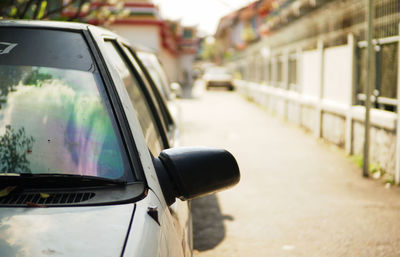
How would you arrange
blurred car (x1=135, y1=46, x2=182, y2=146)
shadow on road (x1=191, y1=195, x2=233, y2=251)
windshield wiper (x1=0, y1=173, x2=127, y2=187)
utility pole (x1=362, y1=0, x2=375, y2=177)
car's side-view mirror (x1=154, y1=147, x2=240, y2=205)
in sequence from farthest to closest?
utility pole (x1=362, y1=0, x2=375, y2=177) → shadow on road (x1=191, y1=195, x2=233, y2=251) → blurred car (x1=135, y1=46, x2=182, y2=146) → car's side-view mirror (x1=154, y1=147, x2=240, y2=205) → windshield wiper (x1=0, y1=173, x2=127, y2=187)

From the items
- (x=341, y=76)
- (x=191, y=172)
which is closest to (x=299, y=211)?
(x=191, y=172)

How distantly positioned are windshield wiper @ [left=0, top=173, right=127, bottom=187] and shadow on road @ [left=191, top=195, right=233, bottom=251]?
9.90ft

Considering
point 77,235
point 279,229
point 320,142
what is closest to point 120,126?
point 77,235

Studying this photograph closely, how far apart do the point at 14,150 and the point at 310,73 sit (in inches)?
471

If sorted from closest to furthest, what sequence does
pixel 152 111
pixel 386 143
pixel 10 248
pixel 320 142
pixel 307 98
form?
1. pixel 10 248
2. pixel 152 111
3. pixel 386 143
4. pixel 320 142
5. pixel 307 98

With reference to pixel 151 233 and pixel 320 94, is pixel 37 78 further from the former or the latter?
pixel 320 94

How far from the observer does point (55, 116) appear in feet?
6.41

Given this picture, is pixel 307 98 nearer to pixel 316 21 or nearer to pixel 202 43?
pixel 316 21

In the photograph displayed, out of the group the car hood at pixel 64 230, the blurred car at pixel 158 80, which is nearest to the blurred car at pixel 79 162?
the car hood at pixel 64 230

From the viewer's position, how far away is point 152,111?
10.4 feet

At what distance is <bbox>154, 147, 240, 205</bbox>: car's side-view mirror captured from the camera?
1.85 metres

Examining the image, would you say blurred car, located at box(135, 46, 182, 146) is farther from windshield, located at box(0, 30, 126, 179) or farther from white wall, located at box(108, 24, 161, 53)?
white wall, located at box(108, 24, 161, 53)

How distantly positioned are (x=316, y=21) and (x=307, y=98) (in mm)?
2590

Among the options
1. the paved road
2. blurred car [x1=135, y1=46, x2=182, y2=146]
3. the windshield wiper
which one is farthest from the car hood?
the paved road
